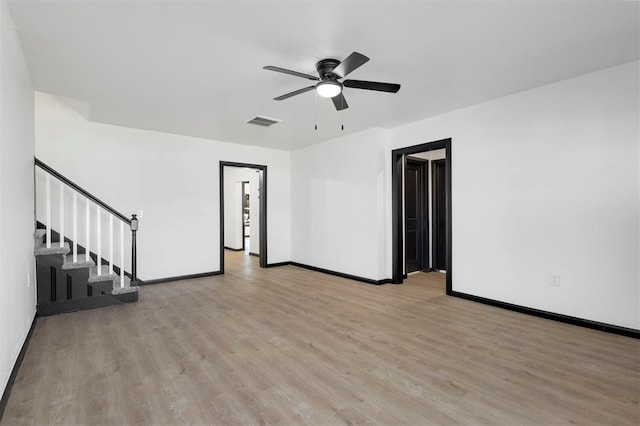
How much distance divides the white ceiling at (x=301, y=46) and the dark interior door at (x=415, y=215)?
2.07 meters

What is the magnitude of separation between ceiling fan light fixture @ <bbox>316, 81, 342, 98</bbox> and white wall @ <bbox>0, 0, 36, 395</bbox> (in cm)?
218

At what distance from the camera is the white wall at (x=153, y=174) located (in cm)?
467

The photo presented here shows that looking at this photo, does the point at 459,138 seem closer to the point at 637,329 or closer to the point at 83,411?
the point at 637,329

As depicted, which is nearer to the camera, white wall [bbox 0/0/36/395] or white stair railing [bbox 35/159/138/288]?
white wall [bbox 0/0/36/395]

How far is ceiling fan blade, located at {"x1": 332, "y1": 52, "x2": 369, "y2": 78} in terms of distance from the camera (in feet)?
7.80

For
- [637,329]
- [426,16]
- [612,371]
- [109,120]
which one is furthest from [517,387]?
[109,120]

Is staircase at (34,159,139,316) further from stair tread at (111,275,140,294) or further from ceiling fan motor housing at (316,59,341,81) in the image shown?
ceiling fan motor housing at (316,59,341,81)

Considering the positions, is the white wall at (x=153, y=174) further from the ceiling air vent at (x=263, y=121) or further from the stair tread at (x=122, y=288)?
the ceiling air vent at (x=263, y=121)

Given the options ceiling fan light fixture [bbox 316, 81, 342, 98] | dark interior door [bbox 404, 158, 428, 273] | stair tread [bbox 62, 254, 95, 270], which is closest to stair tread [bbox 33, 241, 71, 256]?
stair tread [bbox 62, 254, 95, 270]

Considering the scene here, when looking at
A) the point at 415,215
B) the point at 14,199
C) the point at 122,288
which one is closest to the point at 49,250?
the point at 122,288

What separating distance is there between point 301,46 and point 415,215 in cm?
436

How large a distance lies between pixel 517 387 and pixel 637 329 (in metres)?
1.82

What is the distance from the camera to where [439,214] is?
21.0ft

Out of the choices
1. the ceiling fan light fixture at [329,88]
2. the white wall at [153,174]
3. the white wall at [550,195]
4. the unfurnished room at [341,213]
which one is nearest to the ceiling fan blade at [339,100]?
the unfurnished room at [341,213]
